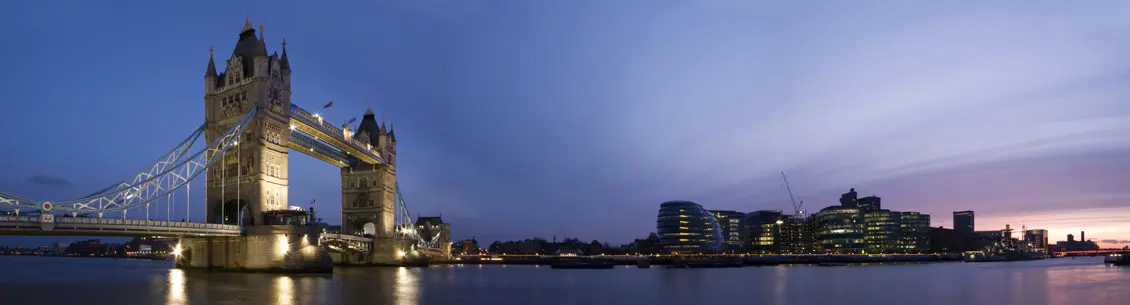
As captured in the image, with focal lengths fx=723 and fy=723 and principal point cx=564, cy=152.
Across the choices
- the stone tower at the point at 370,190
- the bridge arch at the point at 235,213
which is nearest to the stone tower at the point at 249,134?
the bridge arch at the point at 235,213

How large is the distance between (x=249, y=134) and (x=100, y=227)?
23.1 metres

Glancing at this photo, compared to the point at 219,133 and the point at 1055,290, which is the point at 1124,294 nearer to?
the point at 1055,290

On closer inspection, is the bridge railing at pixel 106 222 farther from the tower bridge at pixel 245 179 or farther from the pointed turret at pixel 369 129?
the pointed turret at pixel 369 129

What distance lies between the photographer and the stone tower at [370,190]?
125812mm

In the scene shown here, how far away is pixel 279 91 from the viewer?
87625 mm

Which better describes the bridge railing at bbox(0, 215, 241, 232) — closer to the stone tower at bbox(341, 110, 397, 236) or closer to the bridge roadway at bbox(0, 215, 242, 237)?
the bridge roadway at bbox(0, 215, 242, 237)

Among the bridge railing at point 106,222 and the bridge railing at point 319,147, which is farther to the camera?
the bridge railing at point 319,147

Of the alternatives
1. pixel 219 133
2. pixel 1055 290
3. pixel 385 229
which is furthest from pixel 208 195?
pixel 1055 290

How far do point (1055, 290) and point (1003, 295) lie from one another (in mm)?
12675

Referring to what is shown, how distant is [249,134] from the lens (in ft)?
273

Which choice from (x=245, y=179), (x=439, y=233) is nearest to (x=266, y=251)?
(x=245, y=179)

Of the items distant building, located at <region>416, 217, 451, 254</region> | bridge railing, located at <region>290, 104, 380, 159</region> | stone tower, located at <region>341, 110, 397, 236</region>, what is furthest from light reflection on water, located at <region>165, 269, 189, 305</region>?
distant building, located at <region>416, 217, 451, 254</region>

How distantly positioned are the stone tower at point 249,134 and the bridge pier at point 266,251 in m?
2.45

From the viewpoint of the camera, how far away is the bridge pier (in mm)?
78312
